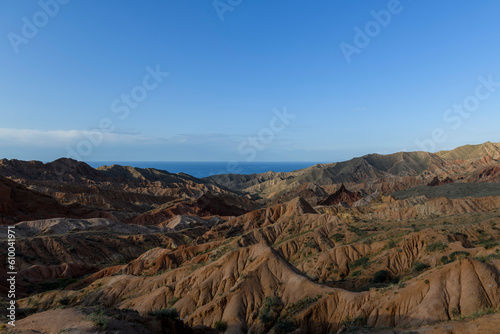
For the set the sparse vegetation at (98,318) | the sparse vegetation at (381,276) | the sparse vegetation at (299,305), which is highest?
the sparse vegetation at (98,318)

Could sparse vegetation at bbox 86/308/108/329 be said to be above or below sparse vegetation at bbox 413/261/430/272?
above

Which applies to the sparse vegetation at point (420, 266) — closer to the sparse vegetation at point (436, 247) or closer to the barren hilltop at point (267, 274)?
the barren hilltop at point (267, 274)

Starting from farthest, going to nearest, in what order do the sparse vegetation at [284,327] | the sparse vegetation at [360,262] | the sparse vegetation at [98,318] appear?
the sparse vegetation at [360,262] < the sparse vegetation at [284,327] < the sparse vegetation at [98,318]

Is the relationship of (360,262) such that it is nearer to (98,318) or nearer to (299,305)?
(299,305)

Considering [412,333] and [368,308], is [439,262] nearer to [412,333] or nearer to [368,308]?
[368,308]

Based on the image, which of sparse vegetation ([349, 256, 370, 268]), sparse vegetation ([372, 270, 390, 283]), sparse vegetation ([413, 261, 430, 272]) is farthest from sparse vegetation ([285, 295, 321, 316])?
sparse vegetation ([349, 256, 370, 268])

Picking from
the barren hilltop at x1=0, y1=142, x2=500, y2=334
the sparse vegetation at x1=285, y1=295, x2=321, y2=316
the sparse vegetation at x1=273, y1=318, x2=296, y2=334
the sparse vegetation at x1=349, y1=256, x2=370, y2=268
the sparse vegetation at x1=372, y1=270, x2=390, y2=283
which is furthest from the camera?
the sparse vegetation at x1=349, y1=256, x2=370, y2=268

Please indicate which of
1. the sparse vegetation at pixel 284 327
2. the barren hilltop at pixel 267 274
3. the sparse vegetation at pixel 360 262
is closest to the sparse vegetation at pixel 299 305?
the barren hilltop at pixel 267 274

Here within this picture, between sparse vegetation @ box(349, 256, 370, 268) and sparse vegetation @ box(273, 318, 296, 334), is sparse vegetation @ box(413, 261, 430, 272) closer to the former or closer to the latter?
sparse vegetation @ box(349, 256, 370, 268)

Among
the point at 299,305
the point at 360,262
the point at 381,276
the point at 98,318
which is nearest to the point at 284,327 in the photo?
the point at 299,305

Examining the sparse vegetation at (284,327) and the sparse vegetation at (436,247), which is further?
the sparse vegetation at (436,247)

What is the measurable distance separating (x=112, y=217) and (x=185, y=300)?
251ft

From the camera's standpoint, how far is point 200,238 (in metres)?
74.4

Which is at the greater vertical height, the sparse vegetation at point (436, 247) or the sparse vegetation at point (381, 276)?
the sparse vegetation at point (436, 247)
